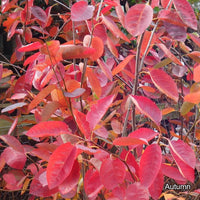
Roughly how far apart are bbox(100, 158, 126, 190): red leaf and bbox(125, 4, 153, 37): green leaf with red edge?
10.2 inches

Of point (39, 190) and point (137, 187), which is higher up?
point (137, 187)

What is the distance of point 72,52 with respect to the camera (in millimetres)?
550

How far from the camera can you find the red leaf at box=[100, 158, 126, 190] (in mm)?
558

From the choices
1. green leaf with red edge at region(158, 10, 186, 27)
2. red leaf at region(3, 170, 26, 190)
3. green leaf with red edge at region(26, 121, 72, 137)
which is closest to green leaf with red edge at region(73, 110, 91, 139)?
green leaf with red edge at region(26, 121, 72, 137)

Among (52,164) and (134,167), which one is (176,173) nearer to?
(134,167)

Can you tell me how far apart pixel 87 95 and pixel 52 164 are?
489mm

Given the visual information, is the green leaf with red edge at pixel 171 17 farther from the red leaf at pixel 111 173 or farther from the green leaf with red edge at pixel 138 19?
→ the red leaf at pixel 111 173

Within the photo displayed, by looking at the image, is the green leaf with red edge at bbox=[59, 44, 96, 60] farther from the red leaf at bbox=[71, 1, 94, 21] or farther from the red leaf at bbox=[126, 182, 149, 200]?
the red leaf at bbox=[126, 182, 149, 200]

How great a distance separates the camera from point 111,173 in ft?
1.86

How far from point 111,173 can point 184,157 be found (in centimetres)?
15

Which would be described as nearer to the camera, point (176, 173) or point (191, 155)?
point (191, 155)

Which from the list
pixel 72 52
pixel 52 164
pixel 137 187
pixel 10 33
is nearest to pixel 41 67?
pixel 72 52

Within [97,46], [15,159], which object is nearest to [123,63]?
[97,46]

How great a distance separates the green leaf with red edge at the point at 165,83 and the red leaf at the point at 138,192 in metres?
0.20
